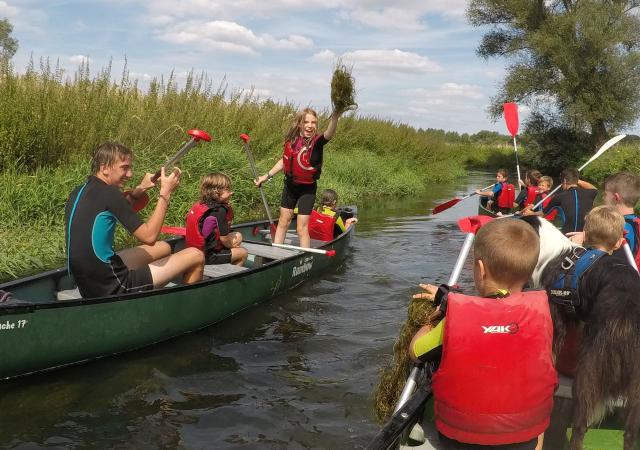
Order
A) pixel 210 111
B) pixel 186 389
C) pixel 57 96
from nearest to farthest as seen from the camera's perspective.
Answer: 1. pixel 186 389
2. pixel 57 96
3. pixel 210 111

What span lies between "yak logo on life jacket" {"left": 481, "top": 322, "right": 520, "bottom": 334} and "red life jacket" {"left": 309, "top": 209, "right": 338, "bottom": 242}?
6.12 m

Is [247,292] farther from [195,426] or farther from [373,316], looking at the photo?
[195,426]

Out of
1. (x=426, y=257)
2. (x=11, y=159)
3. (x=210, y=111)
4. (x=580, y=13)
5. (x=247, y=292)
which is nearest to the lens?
(x=247, y=292)

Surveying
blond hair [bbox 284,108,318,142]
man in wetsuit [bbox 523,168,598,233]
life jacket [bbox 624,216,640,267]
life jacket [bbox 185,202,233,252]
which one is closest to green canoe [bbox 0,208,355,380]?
life jacket [bbox 185,202,233,252]

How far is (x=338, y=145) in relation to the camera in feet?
60.3

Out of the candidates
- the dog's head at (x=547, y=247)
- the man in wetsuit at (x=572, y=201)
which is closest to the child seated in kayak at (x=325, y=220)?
the man in wetsuit at (x=572, y=201)

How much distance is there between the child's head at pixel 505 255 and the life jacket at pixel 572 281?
1.97ft

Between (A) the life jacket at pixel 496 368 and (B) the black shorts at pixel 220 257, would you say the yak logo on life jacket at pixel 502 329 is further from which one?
(B) the black shorts at pixel 220 257

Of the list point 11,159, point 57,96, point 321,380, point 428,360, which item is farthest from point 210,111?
point 428,360

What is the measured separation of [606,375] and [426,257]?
21.2 ft

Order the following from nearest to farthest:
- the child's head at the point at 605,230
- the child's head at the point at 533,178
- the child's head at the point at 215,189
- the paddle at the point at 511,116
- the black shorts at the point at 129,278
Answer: the child's head at the point at 605,230 → the black shorts at the point at 129,278 → the child's head at the point at 215,189 → the paddle at the point at 511,116 → the child's head at the point at 533,178

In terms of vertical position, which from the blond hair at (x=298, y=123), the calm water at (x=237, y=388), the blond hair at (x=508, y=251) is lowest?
the calm water at (x=237, y=388)

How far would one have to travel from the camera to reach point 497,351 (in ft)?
7.04

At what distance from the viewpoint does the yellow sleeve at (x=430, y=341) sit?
7.35 ft
